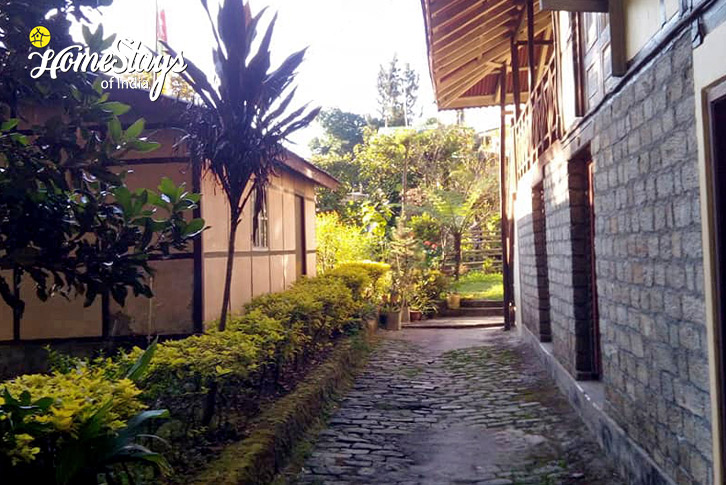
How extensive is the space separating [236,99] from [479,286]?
46.9ft

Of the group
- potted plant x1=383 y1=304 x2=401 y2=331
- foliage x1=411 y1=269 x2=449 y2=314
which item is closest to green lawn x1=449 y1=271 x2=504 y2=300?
foliage x1=411 y1=269 x2=449 y2=314

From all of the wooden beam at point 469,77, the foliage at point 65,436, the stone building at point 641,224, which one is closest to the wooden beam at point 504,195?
the wooden beam at point 469,77

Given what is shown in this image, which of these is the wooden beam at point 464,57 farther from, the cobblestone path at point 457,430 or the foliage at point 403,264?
the cobblestone path at point 457,430

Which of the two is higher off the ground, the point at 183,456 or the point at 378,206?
the point at 378,206

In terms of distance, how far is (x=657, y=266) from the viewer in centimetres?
418

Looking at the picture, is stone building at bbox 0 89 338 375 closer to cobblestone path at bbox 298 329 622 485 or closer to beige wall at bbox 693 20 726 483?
cobblestone path at bbox 298 329 622 485

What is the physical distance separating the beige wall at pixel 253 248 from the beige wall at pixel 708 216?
16.9 feet

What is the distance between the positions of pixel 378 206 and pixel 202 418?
19.1 metres

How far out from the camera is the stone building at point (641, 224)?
3326 mm

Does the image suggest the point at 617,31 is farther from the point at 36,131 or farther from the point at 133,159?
the point at 133,159

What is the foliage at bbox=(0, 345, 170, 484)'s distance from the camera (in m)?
2.92

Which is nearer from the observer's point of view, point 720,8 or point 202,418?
point 720,8

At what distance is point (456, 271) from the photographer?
21062 mm

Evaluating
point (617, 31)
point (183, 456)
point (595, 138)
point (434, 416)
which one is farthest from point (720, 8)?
point (434, 416)
